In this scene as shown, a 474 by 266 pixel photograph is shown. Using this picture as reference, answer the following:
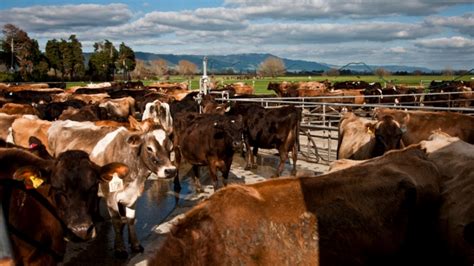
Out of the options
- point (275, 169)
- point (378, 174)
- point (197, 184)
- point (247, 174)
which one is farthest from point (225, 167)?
point (378, 174)

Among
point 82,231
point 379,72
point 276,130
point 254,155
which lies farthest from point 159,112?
point 379,72

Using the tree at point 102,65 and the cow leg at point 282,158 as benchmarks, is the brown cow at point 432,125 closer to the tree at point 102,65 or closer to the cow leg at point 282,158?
the cow leg at point 282,158

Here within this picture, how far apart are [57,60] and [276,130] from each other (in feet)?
192

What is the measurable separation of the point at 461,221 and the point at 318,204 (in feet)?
3.46

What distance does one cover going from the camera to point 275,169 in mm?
10945

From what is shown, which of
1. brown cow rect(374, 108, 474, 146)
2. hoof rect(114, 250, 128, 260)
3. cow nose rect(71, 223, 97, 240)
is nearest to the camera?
cow nose rect(71, 223, 97, 240)

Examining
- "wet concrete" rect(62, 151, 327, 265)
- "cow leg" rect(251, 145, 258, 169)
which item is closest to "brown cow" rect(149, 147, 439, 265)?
"wet concrete" rect(62, 151, 327, 265)

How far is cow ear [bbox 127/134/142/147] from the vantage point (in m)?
5.96

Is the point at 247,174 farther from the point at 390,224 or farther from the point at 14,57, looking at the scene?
the point at 14,57

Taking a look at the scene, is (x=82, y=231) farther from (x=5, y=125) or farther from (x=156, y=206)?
(x=5, y=125)

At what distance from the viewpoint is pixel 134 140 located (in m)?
5.97

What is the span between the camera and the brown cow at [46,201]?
354 cm

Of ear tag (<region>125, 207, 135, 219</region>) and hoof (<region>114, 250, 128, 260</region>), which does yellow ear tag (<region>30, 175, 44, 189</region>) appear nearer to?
hoof (<region>114, 250, 128, 260</region>)

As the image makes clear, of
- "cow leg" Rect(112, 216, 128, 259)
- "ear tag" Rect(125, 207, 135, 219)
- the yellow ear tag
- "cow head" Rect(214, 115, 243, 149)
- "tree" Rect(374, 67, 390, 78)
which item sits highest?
"tree" Rect(374, 67, 390, 78)
